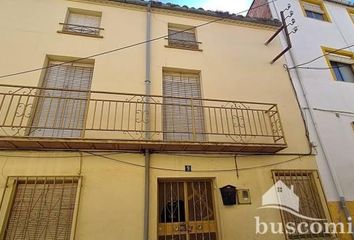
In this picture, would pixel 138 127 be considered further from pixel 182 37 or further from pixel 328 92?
pixel 328 92

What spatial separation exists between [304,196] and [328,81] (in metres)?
4.33

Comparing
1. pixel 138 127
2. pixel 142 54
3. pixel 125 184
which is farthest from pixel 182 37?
pixel 125 184

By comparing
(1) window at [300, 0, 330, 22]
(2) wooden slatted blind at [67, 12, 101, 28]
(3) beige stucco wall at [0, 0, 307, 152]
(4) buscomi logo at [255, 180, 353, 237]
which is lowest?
(4) buscomi logo at [255, 180, 353, 237]

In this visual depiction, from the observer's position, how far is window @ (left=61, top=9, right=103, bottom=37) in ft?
21.9

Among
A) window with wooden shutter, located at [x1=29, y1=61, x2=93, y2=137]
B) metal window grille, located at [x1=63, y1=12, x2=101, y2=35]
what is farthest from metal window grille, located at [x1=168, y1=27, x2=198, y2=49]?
window with wooden shutter, located at [x1=29, y1=61, x2=93, y2=137]

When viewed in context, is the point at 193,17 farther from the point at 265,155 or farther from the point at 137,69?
the point at 265,155

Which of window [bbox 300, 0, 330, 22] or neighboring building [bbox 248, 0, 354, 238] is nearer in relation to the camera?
neighboring building [bbox 248, 0, 354, 238]

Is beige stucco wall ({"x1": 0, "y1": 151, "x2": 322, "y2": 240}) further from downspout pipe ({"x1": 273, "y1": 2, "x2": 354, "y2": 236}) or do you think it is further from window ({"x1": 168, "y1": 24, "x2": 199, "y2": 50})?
window ({"x1": 168, "y1": 24, "x2": 199, "y2": 50})

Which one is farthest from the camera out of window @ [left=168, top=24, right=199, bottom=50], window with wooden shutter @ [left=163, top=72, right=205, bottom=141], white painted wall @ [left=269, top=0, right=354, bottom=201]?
window @ [left=168, top=24, right=199, bottom=50]

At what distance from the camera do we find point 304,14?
29.9 feet

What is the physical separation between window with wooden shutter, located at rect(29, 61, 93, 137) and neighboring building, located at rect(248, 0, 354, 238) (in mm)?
6520

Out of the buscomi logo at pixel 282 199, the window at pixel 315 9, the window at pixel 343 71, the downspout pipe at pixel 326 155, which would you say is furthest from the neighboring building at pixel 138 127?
the window at pixel 315 9

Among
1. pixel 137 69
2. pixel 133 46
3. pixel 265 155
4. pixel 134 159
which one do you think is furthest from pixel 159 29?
pixel 265 155

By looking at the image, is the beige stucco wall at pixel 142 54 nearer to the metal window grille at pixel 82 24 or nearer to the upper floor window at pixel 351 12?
the metal window grille at pixel 82 24
